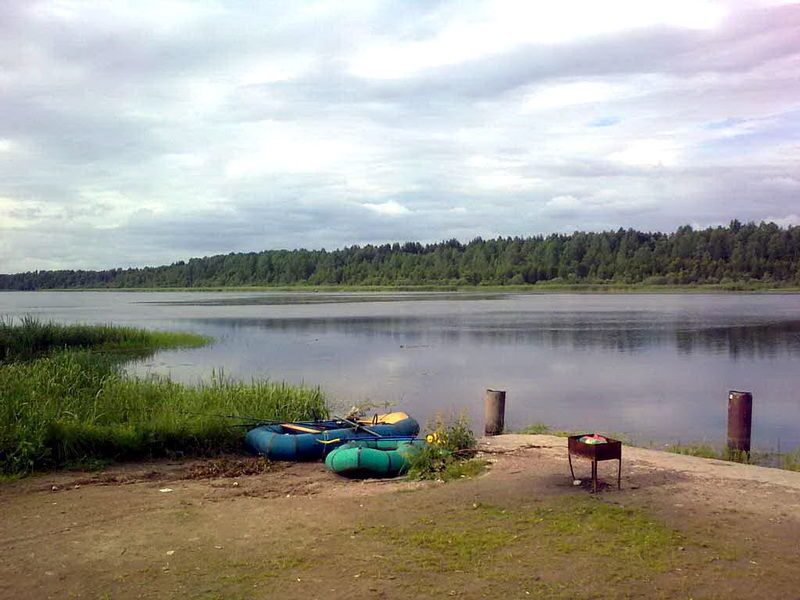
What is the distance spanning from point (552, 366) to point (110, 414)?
653 inches

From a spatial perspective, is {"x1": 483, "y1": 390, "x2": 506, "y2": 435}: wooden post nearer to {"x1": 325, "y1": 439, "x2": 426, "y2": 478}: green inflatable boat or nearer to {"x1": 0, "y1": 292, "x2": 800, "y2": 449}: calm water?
{"x1": 0, "y1": 292, "x2": 800, "y2": 449}: calm water

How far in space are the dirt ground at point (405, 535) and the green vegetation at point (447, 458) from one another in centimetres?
33

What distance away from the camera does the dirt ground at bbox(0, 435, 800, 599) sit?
5.29 meters

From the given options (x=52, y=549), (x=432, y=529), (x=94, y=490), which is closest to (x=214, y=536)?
(x=52, y=549)

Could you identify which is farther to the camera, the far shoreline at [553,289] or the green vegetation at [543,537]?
the far shoreline at [553,289]

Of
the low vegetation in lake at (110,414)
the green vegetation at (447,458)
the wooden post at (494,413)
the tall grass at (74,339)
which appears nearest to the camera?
the green vegetation at (447,458)

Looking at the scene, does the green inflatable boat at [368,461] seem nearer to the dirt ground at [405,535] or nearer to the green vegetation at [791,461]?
the dirt ground at [405,535]

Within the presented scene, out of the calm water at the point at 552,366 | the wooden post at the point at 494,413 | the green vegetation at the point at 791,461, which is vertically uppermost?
the wooden post at the point at 494,413

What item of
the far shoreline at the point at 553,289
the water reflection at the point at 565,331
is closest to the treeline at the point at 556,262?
the far shoreline at the point at 553,289

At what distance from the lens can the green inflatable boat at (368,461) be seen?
916cm

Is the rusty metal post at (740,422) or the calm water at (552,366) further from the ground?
the rusty metal post at (740,422)

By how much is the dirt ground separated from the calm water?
20.9 ft

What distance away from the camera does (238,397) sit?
12.9 metres

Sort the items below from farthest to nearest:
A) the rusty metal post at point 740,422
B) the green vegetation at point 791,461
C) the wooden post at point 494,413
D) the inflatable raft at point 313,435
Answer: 1. the wooden post at point 494,413
2. the rusty metal post at point 740,422
3. the green vegetation at point 791,461
4. the inflatable raft at point 313,435
